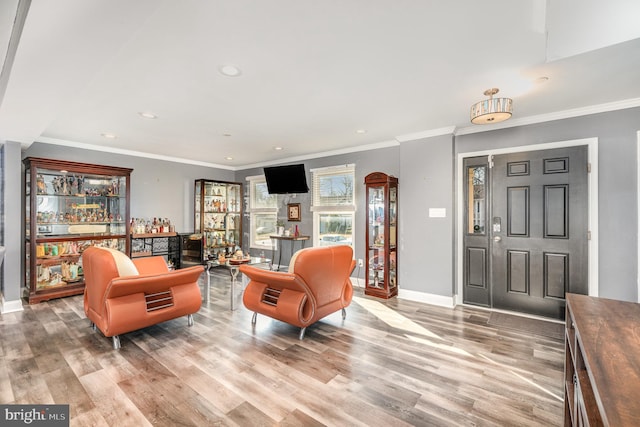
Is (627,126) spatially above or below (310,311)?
above

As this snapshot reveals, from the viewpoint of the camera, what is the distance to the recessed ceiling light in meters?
2.40

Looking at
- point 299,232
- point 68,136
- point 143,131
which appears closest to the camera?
point 143,131

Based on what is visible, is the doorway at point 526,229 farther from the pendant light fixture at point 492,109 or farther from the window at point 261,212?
the window at point 261,212

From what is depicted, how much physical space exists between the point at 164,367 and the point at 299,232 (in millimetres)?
3922

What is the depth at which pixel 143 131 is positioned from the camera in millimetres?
4285

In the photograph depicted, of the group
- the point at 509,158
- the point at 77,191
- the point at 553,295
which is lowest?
the point at 553,295

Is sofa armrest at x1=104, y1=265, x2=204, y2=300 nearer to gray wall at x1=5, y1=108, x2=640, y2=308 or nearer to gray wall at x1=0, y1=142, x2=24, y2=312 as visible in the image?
gray wall at x1=0, y1=142, x2=24, y2=312

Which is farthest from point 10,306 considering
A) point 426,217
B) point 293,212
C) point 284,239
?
point 426,217

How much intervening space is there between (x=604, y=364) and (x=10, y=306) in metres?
5.62

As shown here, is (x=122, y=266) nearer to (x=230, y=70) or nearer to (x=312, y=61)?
(x=230, y=70)

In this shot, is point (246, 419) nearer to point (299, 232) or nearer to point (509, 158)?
point (509, 158)

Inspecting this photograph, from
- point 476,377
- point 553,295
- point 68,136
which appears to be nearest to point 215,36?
point 476,377

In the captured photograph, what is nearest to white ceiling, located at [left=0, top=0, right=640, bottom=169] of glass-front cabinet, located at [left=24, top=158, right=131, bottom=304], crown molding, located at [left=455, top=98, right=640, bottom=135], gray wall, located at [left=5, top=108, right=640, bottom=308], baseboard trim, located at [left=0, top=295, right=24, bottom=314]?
crown molding, located at [left=455, top=98, right=640, bottom=135]

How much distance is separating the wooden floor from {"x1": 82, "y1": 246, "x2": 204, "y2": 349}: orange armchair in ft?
0.75
